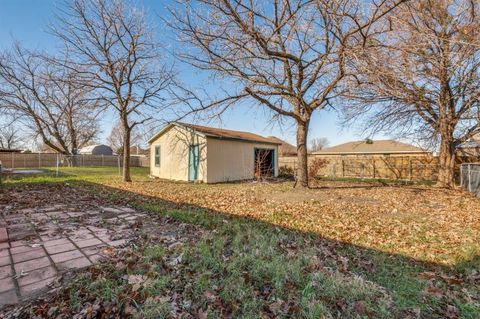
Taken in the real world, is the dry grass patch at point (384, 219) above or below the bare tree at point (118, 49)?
below

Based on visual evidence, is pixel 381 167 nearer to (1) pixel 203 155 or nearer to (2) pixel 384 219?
(1) pixel 203 155

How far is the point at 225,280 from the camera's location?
2.50 meters

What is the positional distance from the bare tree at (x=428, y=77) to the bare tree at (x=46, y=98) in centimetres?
1128

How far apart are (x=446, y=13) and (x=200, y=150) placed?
35.3 feet

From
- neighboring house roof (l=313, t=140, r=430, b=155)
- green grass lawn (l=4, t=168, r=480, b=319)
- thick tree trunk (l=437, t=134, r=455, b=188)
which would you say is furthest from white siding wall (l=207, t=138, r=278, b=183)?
neighboring house roof (l=313, t=140, r=430, b=155)

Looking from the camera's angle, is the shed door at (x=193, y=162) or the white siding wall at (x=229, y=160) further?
the shed door at (x=193, y=162)

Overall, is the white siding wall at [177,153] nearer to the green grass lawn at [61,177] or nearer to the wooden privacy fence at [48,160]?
the green grass lawn at [61,177]

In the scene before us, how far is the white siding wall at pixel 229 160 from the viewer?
12.7 metres

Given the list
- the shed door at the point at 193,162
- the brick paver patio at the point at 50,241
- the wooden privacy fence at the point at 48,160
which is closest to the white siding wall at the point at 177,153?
the shed door at the point at 193,162

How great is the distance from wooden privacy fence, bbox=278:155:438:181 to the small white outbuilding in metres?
3.91

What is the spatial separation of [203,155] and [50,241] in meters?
9.20

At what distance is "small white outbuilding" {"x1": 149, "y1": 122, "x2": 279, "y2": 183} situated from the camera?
12.6 meters

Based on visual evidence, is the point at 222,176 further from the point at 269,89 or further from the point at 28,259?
the point at 28,259

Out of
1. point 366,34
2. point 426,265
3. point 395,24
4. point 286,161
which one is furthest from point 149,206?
point 286,161
